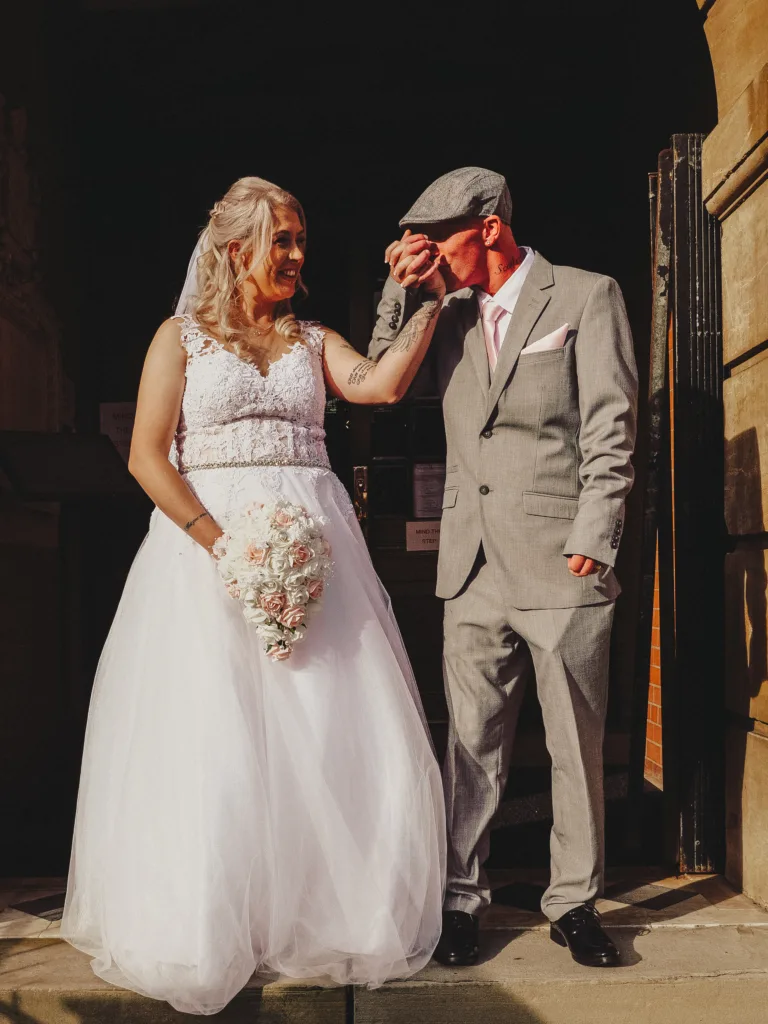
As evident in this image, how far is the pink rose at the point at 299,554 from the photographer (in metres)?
2.60

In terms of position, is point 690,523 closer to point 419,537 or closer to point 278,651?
point 278,651

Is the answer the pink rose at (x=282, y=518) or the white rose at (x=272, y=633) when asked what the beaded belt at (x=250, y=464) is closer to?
the pink rose at (x=282, y=518)

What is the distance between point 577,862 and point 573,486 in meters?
1.09

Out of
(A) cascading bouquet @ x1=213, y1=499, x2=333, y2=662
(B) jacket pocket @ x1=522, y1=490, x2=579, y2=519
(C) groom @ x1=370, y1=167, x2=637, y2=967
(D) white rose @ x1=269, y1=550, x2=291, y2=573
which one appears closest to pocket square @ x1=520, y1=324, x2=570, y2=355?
(C) groom @ x1=370, y1=167, x2=637, y2=967

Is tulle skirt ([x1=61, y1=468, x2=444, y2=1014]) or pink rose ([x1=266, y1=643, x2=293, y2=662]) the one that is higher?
pink rose ([x1=266, y1=643, x2=293, y2=662])

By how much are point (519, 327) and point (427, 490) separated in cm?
319

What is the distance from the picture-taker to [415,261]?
9.22ft

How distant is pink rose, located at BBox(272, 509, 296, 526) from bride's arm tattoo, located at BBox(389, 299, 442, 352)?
62 cm

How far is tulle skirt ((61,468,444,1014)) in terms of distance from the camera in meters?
2.54

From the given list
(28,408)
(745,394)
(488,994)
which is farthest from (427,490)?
(488,994)

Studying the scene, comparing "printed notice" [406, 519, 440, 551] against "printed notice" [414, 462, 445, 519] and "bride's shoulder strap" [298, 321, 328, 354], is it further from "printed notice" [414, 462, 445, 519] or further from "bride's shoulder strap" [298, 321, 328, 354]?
"bride's shoulder strap" [298, 321, 328, 354]

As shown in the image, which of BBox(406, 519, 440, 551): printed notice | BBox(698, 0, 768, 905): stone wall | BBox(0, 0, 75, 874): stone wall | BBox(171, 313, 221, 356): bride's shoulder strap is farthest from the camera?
BBox(406, 519, 440, 551): printed notice

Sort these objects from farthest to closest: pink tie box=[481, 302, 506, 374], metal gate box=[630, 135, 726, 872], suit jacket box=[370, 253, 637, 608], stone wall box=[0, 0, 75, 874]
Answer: stone wall box=[0, 0, 75, 874]
metal gate box=[630, 135, 726, 872]
pink tie box=[481, 302, 506, 374]
suit jacket box=[370, 253, 637, 608]

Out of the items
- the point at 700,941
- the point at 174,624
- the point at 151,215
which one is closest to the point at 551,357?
the point at 174,624
